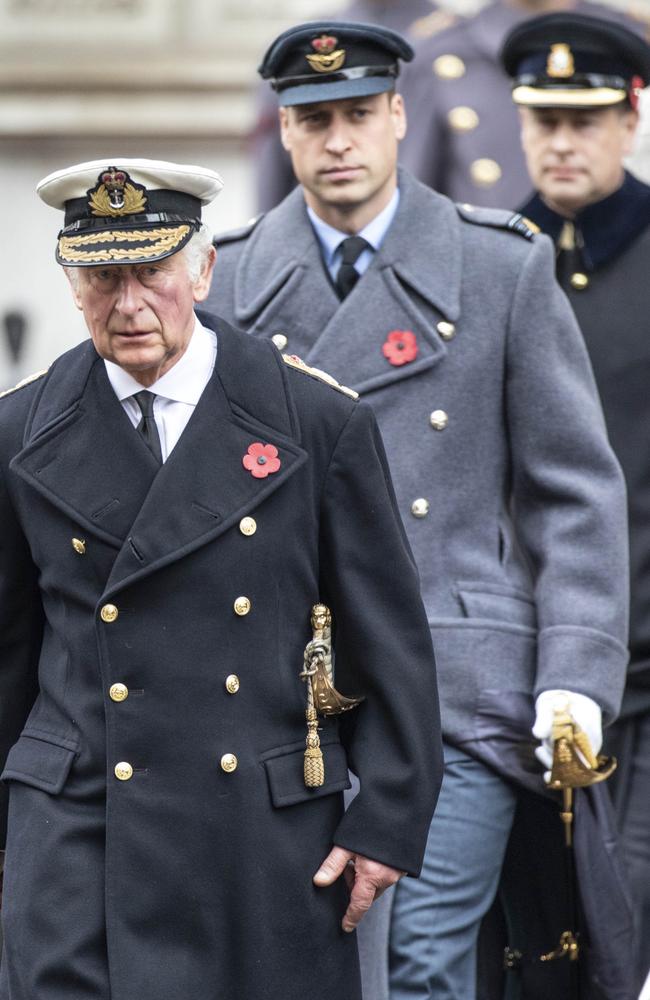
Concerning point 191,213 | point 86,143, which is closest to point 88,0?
point 86,143

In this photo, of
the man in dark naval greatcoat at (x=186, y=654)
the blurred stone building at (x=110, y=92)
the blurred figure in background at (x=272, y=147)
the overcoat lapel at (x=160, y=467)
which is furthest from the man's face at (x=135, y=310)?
the blurred stone building at (x=110, y=92)

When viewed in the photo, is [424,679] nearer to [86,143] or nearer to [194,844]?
[194,844]

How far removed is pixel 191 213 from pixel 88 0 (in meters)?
10.6

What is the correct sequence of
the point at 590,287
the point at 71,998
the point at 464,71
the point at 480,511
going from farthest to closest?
the point at 464,71 → the point at 590,287 → the point at 480,511 → the point at 71,998

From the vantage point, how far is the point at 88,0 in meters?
15.7

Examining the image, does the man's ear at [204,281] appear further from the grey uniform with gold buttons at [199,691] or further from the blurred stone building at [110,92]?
the blurred stone building at [110,92]

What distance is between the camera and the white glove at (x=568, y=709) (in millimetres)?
6023

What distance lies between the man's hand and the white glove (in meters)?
0.77

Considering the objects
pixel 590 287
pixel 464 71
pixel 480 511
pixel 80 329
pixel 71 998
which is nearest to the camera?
pixel 71 998

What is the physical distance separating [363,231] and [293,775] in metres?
1.61

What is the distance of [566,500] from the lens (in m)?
6.19

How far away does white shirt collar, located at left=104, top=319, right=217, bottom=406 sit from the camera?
17.5 feet

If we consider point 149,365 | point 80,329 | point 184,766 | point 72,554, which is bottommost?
point 80,329

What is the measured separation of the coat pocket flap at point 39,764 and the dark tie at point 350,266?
1.55 metres
